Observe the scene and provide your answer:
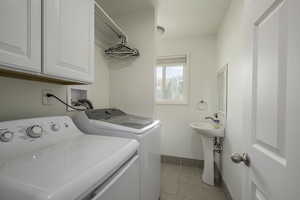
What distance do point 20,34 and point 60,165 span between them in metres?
0.68

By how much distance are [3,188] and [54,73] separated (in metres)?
0.64

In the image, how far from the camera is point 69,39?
958mm

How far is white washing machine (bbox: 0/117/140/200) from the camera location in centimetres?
45

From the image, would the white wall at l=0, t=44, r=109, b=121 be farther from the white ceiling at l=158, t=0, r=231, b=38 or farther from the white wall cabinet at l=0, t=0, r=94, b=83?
the white ceiling at l=158, t=0, r=231, b=38

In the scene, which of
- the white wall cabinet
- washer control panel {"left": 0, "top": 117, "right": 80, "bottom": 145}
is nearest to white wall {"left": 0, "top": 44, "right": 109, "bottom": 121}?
washer control panel {"left": 0, "top": 117, "right": 80, "bottom": 145}

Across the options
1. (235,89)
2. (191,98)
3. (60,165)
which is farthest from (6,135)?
(191,98)

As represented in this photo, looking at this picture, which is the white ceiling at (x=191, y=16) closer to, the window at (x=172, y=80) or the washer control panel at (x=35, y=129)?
the window at (x=172, y=80)

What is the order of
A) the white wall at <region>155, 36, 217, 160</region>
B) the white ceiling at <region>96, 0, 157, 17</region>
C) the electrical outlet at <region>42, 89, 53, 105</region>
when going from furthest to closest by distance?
the white wall at <region>155, 36, 217, 160</region> < the white ceiling at <region>96, 0, 157, 17</region> < the electrical outlet at <region>42, 89, 53, 105</region>

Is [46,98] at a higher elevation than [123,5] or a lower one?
lower

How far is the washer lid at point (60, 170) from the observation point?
0.43 meters

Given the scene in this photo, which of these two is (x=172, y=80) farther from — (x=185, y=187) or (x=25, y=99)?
(x=25, y=99)

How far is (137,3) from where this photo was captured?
1.79m

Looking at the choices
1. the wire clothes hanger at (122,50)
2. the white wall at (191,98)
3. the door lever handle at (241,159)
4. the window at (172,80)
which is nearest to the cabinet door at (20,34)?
the wire clothes hanger at (122,50)

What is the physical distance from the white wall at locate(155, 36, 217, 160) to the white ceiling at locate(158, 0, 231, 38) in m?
0.22
